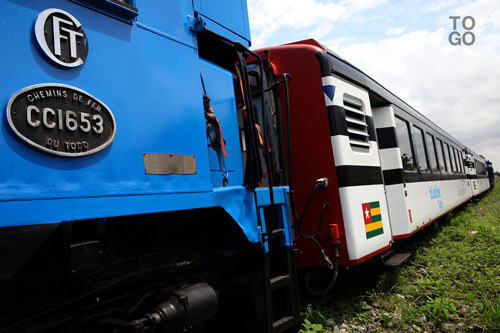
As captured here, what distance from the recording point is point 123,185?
5.92ft

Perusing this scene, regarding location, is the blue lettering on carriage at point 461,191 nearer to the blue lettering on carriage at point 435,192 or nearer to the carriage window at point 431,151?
the carriage window at point 431,151

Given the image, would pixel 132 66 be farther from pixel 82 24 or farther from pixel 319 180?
pixel 319 180

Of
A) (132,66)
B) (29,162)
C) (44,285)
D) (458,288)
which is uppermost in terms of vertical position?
(132,66)

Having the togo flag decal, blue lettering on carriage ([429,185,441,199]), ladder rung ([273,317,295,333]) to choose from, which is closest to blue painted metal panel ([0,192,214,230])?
ladder rung ([273,317,295,333])

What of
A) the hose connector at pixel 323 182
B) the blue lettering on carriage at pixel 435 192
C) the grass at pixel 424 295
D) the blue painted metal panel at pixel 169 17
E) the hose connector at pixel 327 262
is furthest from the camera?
the blue lettering on carriage at pixel 435 192

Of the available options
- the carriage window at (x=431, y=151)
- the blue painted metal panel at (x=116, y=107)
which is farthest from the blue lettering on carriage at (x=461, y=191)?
the blue painted metal panel at (x=116, y=107)

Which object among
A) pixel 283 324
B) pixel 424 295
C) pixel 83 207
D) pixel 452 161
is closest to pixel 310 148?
pixel 283 324

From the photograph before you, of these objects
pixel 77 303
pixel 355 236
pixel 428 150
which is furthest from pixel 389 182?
pixel 77 303

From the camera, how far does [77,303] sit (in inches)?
77.1

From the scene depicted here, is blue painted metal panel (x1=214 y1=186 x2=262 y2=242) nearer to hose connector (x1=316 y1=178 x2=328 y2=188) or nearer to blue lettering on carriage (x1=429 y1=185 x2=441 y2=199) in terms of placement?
hose connector (x1=316 y1=178 x2=328 y2=188)

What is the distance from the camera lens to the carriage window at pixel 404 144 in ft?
19.3

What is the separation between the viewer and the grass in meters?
3.53

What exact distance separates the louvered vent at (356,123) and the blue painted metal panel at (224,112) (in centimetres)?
170

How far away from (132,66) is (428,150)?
7.45 m
